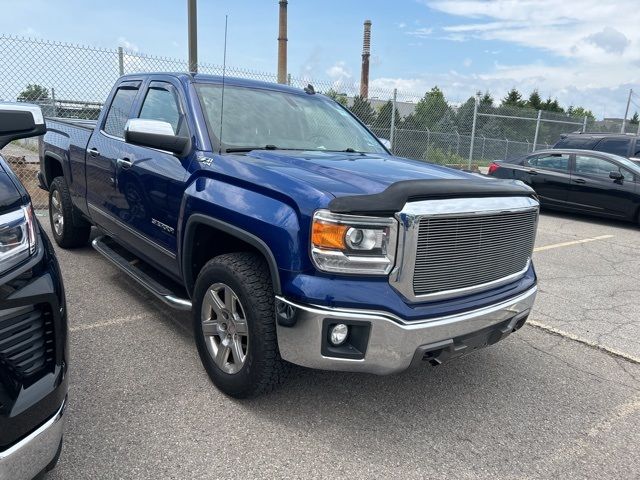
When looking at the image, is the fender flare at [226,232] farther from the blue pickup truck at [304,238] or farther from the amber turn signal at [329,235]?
the amber turn signal at [329,235]

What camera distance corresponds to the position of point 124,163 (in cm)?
394

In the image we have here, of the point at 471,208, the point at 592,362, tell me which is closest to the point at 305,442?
the point at 471,208

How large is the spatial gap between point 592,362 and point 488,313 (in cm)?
155

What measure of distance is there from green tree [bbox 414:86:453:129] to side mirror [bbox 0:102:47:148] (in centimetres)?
1286

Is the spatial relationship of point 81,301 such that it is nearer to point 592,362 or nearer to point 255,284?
point 255,284

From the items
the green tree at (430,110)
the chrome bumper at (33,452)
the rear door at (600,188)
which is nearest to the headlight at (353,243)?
the chrome bumper at (33,452)

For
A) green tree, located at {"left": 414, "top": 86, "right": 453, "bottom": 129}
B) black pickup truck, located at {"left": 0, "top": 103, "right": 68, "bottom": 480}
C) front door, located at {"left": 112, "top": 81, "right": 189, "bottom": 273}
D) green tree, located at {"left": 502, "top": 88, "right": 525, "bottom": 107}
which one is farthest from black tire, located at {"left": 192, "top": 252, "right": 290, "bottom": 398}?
green tree, located at {"left": 502, "top": 88, "right": 525, "bottom": 107}

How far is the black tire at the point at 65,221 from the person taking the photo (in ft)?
17.9

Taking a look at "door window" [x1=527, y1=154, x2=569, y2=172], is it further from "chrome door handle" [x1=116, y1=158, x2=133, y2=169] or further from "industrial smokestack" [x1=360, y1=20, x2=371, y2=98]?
"industrial smokestack" [x1=360, y1=20, x2=371, y2=98]

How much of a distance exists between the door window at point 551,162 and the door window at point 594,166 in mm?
255

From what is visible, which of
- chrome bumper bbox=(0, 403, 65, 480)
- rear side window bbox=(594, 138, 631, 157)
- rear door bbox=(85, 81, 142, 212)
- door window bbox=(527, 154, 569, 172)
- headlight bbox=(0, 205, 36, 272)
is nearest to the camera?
chrome bumper bbox=(0, 403, 65, 480)

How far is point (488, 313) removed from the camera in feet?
9.08

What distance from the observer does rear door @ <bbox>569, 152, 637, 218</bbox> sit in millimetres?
9281

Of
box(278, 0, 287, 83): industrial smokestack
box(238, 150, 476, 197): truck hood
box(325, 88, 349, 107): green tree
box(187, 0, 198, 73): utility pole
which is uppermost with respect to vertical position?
box(278, 0, 287, 83): industrial smokestack
